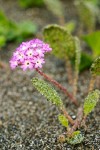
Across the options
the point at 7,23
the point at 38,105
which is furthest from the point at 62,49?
the point at 7,23

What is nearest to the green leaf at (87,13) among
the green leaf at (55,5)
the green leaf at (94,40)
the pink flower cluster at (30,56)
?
the green leaf at (55,5)

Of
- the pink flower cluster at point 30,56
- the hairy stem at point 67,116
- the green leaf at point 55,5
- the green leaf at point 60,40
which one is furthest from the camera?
the green leaf at point 55,5

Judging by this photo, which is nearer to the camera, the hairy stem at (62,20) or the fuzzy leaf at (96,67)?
the fuzzy leaf at (96,67)

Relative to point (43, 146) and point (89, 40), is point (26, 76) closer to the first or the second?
point (89, 40)

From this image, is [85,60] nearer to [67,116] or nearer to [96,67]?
[96,67]

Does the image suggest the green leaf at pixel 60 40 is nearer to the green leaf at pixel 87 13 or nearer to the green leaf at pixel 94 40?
the green leaf at pixel 94 40

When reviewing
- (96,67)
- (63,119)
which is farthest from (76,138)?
(96,67)
